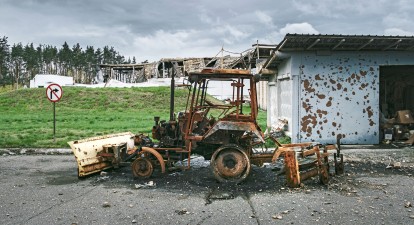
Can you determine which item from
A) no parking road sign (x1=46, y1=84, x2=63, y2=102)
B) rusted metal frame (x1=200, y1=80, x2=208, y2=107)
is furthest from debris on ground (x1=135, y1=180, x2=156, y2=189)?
no parking road sign (x1=46, y1=84, x2=63, y2=102)

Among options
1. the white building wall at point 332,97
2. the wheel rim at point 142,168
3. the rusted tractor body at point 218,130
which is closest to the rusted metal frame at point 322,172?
the rusted tractor body at point 218,130

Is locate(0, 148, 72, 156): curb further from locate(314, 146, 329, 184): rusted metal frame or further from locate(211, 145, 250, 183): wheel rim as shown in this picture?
locate(314, 146, 329, 184): rusted metal frame

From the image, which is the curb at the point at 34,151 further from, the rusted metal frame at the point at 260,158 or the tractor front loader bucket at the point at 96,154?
the rusted metal frame at the point at 260,158

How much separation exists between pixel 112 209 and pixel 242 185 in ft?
8.62

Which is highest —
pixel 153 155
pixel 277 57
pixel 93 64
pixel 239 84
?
pixel 93 64

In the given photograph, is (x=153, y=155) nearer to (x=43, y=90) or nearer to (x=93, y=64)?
(x=43, y=90)

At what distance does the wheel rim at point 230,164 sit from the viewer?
7.09m

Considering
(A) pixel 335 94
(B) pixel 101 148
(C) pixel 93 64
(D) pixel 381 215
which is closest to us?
(D) pixel 381 215

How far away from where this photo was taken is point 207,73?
7266 mm

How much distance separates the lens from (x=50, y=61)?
9100 cm

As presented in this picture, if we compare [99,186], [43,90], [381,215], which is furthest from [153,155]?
[43,90]

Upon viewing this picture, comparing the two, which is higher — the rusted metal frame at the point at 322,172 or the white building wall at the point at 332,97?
the white building wall at the point at 332,97

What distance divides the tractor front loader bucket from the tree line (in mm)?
76183

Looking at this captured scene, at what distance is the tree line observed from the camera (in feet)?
264
